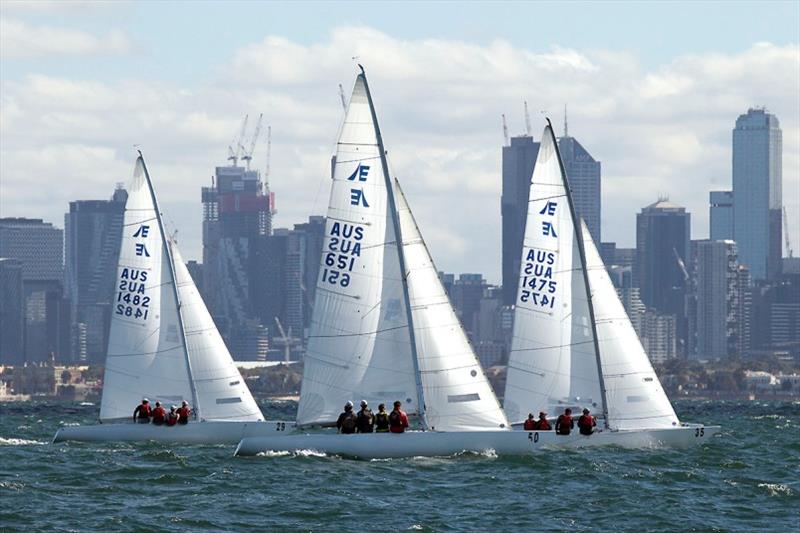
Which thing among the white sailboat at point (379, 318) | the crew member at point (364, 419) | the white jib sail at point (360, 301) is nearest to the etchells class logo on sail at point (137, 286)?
the white sailboat at point (379, 318)

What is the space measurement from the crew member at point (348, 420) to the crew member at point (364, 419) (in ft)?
0.46

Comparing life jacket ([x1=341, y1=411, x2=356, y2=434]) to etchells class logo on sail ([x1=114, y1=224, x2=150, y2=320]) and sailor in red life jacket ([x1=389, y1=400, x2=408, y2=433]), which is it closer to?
sailor in red life jacket ([x1=389, y1=400, x2=408, y2=433])

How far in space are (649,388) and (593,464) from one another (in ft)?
15.4

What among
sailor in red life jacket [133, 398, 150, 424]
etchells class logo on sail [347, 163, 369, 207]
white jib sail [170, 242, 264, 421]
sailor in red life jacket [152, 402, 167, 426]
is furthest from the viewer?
white jib sail [170, 242, 264, 421]

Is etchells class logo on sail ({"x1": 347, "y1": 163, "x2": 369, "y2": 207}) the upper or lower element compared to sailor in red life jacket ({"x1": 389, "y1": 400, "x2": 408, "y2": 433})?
upper

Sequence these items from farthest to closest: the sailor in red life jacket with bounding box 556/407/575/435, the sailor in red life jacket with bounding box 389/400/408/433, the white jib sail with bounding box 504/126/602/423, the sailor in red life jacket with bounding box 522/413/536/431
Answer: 1. the white jib sail with bounding box 504/126/602/423
2. the sailor in red life jacket with bounding box 522/413/536/431
3. the sailor in red life jacket with bounding box 556/407/575/435
4. the sailor in red life jacket with bounding box 389/400/408/433

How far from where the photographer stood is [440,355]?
51.4 metres

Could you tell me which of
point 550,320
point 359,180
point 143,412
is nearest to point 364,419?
point 359,180

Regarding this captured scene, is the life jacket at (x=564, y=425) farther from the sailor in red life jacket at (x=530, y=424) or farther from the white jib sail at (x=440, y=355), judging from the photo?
the white jib sail at (x=440, y=355)

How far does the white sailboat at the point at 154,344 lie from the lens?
63.9 meters

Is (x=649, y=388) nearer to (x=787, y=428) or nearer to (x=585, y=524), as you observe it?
(x=585, y=524)

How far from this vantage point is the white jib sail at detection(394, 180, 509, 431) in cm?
5134

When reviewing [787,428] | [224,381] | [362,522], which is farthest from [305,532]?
[787,428]

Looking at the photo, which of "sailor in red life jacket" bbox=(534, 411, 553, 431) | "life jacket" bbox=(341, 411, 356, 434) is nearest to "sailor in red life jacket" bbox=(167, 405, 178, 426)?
"life jacket" bbox=(341, 411, 356, 434)
